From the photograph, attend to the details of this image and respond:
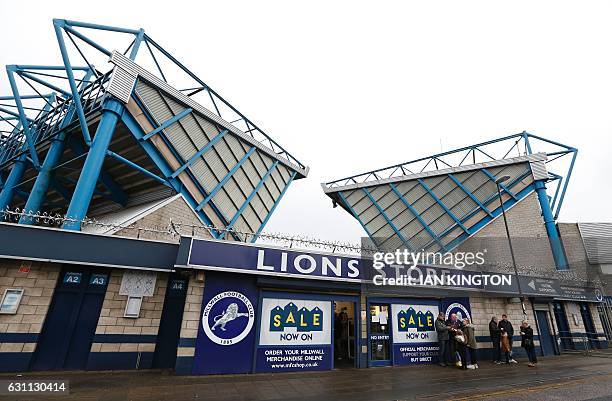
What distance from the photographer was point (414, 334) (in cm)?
1075

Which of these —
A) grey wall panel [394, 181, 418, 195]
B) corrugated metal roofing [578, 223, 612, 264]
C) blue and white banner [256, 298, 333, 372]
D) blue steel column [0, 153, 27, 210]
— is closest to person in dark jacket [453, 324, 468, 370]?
blue and white banner [256, 298, 333, 372]

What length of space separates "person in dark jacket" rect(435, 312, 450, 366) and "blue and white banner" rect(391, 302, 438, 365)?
383 mm

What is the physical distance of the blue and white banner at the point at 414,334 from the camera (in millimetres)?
10409

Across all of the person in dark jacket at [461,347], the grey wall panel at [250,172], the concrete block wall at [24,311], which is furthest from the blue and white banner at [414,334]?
the grey wall panel at [250,172]

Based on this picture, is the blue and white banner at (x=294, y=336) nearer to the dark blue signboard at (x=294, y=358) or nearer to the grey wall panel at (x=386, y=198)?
the dark blue signboard at (x=294, y=358)

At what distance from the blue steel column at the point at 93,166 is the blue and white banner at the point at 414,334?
12.1 metres

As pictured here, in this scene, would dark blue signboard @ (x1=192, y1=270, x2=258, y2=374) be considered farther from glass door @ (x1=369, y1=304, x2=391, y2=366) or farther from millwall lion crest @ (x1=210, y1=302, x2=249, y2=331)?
glass door @ (x1=369, y1=304, x2=391, y2=366)

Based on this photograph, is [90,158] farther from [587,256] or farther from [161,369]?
[587,256]

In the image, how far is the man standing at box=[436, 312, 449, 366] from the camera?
1048 cm

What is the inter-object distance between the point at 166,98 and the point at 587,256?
126 feet

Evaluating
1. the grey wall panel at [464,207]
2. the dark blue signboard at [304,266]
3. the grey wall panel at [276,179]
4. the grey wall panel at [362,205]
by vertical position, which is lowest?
the dark blue signboard at [304,266]

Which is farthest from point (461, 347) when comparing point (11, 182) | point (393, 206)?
point (11, 182)

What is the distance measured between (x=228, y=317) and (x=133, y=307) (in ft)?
10.2

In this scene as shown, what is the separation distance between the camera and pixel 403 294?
35.2 feet
